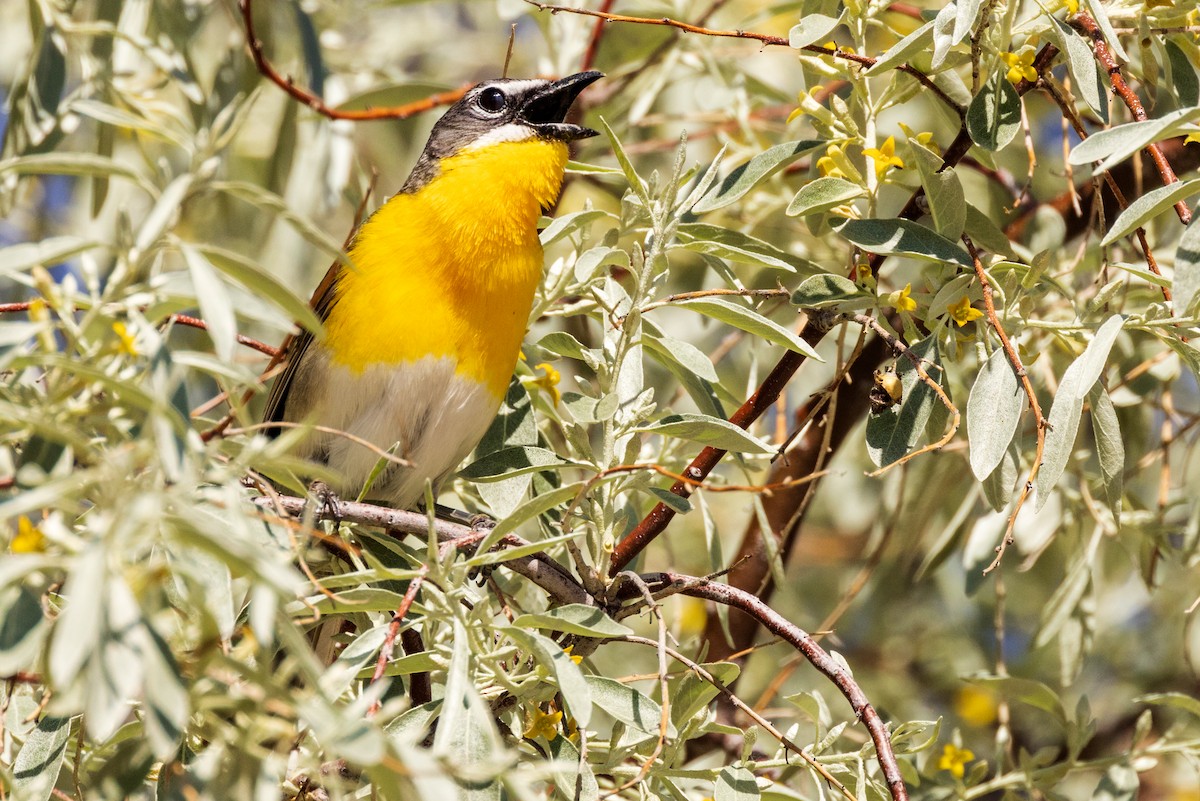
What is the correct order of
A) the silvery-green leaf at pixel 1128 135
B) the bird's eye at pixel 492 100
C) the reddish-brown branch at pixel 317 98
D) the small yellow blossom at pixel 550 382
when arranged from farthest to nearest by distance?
1. the bird's eye at pixel 492 100
2. the reddish-brown branch at pixel 317 98
3. the small yellow blossom at pixel 550 382
4. the silvery-green leaf at pixel 1128 135

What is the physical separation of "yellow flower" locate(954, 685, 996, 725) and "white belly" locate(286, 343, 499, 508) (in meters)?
2.74

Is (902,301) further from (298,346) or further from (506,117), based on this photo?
(298,346)

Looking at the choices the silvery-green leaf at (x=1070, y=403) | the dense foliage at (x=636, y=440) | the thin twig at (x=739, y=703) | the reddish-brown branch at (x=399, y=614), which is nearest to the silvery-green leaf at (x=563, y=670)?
the dense foliage at (x=636, y=440)

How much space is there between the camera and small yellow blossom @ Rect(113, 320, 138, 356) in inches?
70.4

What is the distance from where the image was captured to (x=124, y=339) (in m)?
1.80

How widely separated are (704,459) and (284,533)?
111 centimetres

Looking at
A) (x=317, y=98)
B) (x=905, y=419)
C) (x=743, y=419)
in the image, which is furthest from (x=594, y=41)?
(x=905, y=419)

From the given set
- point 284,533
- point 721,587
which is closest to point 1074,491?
point 721,587

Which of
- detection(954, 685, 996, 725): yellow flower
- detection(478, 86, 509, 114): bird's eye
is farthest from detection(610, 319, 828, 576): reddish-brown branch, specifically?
detection(954, 685, 996, 725): yellow flower

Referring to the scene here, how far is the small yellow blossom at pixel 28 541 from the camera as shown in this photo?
67.6 inches

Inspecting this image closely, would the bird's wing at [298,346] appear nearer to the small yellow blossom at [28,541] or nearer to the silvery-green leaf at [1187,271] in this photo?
the small yellow blossom at [28,541]

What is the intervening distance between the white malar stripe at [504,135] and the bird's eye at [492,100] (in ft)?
0.34

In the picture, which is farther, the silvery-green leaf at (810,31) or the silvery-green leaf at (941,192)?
the silvery-green leaf at (941,192)

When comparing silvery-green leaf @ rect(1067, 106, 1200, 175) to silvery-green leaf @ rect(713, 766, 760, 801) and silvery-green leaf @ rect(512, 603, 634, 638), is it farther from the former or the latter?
silvery-green leaf @ rect(713, 766, 760, 801)
